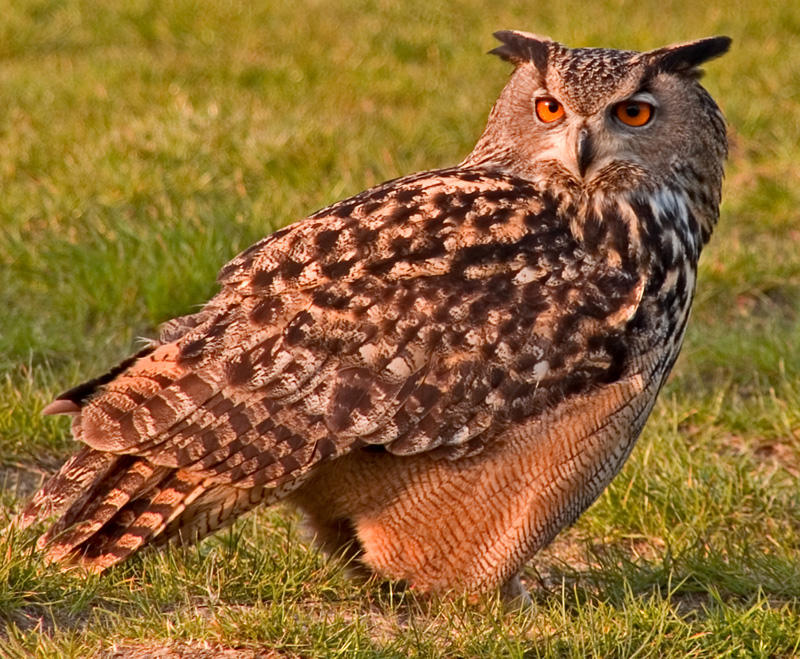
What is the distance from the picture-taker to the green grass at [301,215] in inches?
130

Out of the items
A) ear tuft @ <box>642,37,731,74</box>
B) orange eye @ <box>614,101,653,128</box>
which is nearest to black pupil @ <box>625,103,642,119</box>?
orange eye @ <box>614,101,653,128</box>

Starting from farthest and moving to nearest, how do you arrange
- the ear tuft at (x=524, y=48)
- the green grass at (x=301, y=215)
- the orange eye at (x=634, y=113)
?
the ear tuft at (x=524, y=48) < the orange eye at (x=634, y=113) < the green grass at (x=301, y=215)

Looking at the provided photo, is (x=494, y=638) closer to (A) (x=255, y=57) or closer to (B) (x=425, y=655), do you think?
(B) (x=425, y=655)

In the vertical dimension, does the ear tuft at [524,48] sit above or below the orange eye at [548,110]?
above

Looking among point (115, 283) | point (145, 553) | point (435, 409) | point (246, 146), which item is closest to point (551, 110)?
point (435, 409)

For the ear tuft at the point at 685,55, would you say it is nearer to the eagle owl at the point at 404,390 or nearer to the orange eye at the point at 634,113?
the orange eye at the point at 634,113

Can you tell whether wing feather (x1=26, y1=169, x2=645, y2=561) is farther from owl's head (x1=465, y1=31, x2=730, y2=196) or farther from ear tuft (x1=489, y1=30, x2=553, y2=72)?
ear tuft (x1=489, y1=30, x2=553, y2=72)

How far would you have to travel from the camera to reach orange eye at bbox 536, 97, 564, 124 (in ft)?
12.2

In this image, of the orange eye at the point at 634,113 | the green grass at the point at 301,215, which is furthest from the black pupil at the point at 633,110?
the green grass at the point at 301,215

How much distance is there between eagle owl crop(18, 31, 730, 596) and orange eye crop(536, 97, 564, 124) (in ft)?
0.51

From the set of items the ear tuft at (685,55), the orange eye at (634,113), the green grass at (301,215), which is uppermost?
the ear tuft at (685,55)

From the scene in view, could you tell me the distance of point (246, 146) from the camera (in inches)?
279

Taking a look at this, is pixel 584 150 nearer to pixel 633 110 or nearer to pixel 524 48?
pixel 633 110

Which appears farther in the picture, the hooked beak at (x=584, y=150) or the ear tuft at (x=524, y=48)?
the ear tuft at (x=524, y=48)
